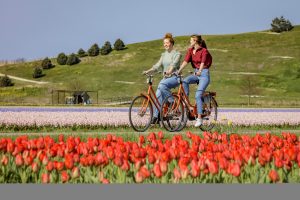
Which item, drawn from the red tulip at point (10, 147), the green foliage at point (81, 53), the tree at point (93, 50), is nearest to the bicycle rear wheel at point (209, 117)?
the red tulip at point (10, 147)

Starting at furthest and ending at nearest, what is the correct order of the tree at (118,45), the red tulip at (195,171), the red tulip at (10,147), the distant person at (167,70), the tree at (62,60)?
the tree at (118,45) → the tree at (62,60) → the distant person at (167,70) → the red tulip at (10,147) → the red tulip at (195,171)

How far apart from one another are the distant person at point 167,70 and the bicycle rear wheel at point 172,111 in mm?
Answer: 207

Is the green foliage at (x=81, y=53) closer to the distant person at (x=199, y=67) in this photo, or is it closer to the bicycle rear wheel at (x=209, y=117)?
the bicycle rear wheel at (x=209, y=117)

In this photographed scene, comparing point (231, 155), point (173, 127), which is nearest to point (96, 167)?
point (231, 155)

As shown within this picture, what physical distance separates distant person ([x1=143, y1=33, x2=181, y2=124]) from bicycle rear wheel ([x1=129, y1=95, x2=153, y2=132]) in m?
0.17

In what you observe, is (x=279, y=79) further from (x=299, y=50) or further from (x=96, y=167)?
(x=96, y=167)

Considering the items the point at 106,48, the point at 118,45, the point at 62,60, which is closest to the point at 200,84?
the point at 62,60

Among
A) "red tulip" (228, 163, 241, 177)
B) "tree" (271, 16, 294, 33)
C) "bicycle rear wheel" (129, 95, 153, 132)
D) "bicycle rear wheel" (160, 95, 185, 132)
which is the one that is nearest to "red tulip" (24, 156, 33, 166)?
"red tulip" (228, 163, 241, 177)

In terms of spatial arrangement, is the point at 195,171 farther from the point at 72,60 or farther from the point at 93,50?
the point at 93,50

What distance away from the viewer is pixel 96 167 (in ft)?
20.0

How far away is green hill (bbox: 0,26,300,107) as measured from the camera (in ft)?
261

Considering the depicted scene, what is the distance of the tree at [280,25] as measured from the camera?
133625 mm

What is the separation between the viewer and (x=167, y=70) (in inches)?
517

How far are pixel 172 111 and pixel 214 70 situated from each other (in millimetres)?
83698
